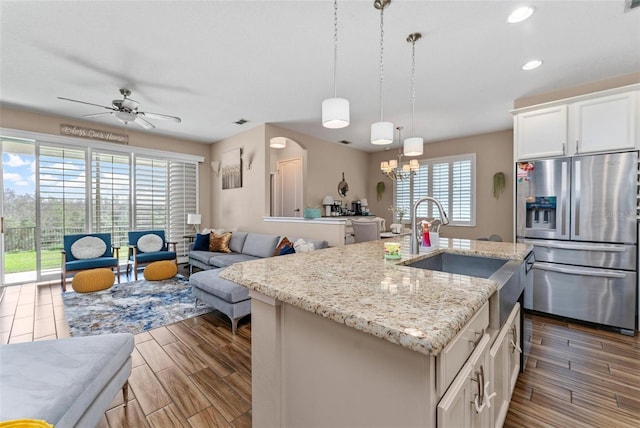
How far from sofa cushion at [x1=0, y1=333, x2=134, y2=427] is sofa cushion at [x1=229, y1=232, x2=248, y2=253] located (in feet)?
10.8

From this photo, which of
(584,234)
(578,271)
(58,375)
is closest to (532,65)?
(584,234)

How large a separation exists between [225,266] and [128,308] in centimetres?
131

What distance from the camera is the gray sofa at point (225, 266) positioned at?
271 centimetres

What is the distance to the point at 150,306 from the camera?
3.31m

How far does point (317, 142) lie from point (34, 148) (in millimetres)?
4912

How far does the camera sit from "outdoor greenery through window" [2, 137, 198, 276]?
4.20 meters

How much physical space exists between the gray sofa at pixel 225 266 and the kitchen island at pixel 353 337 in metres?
0.63

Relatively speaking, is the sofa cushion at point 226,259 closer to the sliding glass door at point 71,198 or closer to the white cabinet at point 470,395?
the sliding glass door at point 71,198

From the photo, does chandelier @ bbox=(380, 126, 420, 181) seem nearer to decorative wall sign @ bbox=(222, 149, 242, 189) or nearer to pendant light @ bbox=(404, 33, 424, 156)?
pendant light @ bbox=(404, 33, 424, 156)

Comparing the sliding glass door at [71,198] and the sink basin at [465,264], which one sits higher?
the sliding glass door at [71,198]

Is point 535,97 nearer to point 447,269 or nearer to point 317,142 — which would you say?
point 447,269

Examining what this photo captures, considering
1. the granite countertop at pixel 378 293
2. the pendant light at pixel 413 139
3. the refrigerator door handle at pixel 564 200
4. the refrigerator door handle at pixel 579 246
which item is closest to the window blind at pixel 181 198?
the pendant light at pixel 413 139

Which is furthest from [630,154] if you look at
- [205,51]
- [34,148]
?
[34,148]

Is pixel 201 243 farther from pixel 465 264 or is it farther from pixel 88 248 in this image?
pixel 465 264
